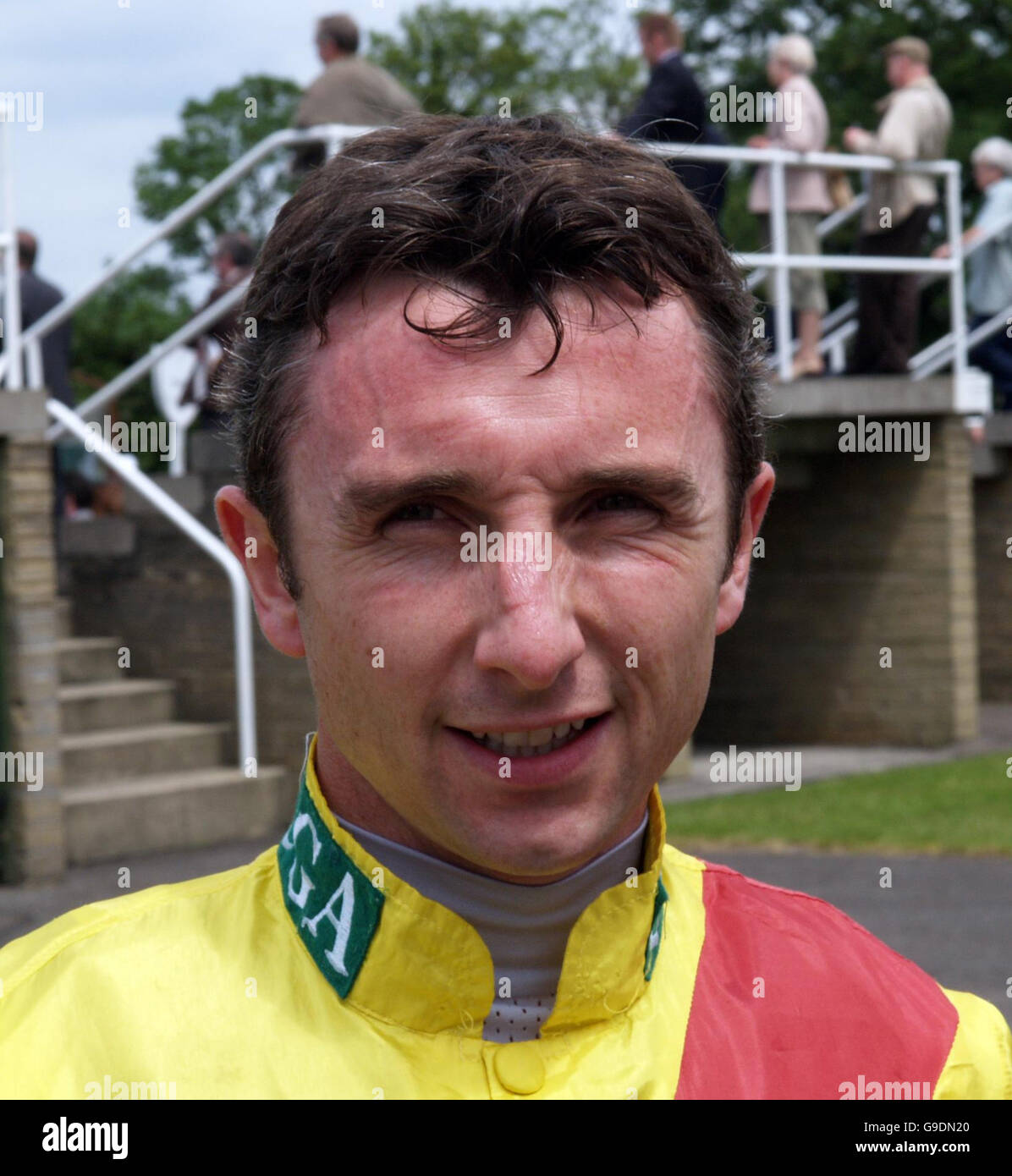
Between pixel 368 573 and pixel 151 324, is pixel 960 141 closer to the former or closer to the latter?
pixel 151 324

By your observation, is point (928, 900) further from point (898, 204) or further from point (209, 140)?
point (209, 140)

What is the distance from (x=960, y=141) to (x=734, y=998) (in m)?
28.0

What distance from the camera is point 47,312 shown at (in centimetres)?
1091

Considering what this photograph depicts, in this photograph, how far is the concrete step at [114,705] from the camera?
396 inches

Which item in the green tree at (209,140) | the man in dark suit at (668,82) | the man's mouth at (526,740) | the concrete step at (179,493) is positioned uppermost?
the green tree at (209,140)

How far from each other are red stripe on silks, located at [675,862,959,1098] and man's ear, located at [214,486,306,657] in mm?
556

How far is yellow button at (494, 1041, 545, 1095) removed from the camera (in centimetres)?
170

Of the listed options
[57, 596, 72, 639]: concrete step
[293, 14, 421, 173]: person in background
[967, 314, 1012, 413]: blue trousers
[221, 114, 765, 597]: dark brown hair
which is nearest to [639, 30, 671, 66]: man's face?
[293, 14, 421, 173]: person in background

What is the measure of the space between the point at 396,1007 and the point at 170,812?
7.77m

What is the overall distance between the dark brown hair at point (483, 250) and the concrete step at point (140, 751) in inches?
308

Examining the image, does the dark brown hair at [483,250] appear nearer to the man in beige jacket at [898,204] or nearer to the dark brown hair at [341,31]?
the dark brown hair at [341,31]

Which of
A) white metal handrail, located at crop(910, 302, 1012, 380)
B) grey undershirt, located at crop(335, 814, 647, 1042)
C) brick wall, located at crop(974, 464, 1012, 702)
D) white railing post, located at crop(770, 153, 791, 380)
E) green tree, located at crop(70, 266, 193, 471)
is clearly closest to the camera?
grey undershirt, located at crop(335, 814, 647, 1042)

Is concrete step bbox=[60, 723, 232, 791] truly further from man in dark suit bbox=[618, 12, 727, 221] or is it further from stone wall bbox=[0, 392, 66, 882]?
man in dark suit bbox=[618, 12, 727, 221]

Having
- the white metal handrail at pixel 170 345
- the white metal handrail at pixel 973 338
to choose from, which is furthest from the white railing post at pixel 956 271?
the white metal handrail at pixel 170 345
